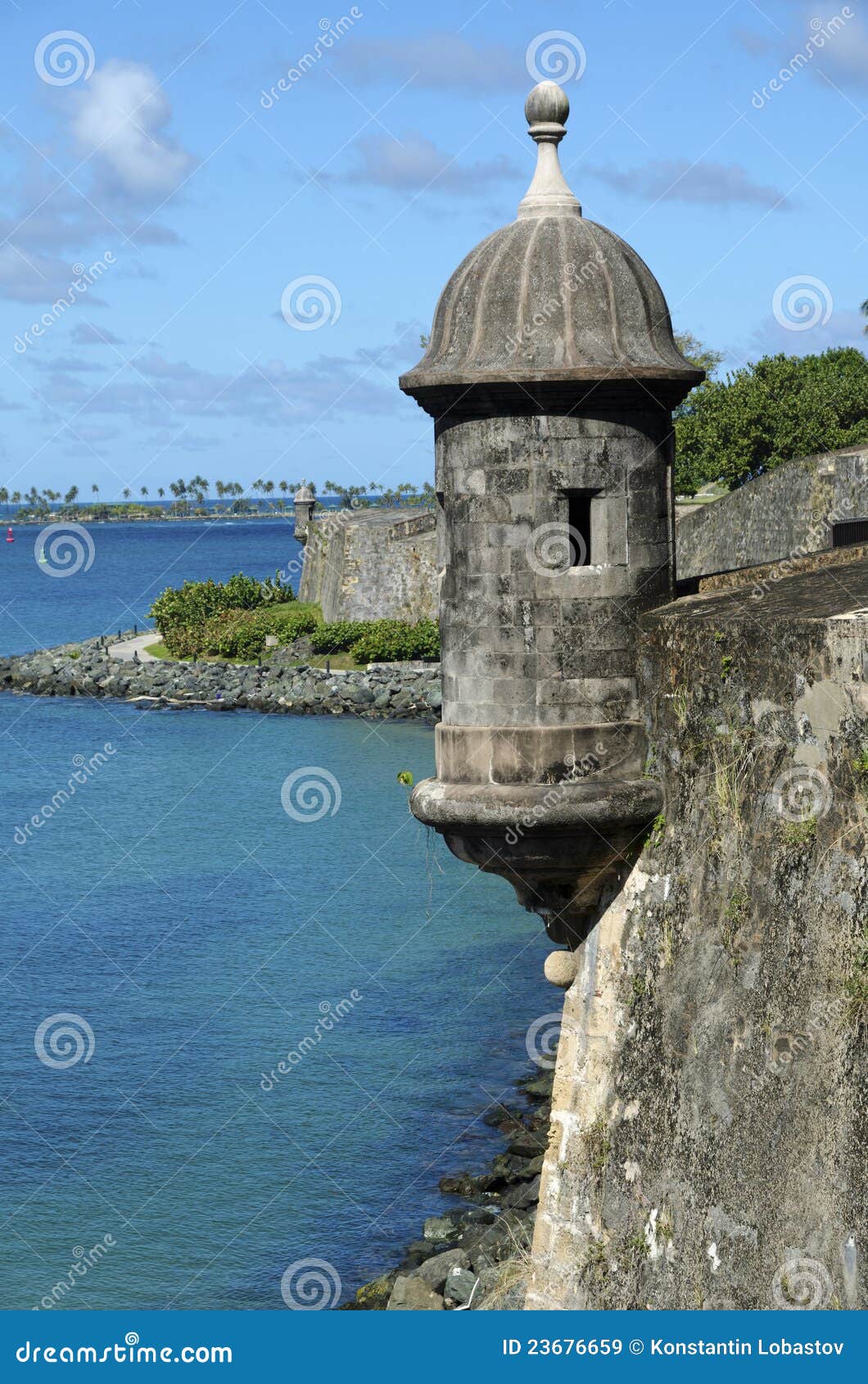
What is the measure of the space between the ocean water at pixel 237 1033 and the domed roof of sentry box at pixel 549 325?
1037cm

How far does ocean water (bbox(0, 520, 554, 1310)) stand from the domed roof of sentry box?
1037 centimetres

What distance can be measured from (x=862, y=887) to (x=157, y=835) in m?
30.9

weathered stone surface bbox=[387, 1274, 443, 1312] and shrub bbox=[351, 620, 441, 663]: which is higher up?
shrub bbox=[351, 620, 441, 663]

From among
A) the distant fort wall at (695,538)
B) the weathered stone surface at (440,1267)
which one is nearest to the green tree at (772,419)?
the distant fort wall at (695,538)

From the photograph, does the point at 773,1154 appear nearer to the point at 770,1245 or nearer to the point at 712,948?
the point at 770,1245

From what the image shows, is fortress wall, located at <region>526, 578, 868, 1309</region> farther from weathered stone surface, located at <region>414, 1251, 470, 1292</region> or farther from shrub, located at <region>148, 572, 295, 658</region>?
shrub, located at <region>148, 572, 295, 658</region>

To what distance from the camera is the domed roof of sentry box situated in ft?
35.3

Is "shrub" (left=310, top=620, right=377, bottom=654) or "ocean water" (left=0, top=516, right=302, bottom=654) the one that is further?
"ocean water" (left=0, top=516, right=302, bottom=654)

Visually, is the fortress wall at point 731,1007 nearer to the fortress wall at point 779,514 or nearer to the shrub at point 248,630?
the fortress wall at point 779,514

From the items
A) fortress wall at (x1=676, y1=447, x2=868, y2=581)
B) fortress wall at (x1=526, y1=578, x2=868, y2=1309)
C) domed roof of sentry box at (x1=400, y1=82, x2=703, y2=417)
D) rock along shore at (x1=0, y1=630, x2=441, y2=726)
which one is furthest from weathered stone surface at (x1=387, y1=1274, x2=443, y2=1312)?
rock along shore at (x1=0, y1=630, x2=441, y2=726)

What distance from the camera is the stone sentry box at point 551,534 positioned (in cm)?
1084

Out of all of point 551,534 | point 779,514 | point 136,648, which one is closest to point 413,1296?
point 551,534

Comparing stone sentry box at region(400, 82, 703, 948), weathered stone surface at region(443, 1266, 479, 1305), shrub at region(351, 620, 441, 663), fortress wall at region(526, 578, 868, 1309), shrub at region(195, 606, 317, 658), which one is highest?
shrub at region(195, 606, 317, 658)

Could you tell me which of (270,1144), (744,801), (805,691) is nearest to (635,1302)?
(744,801)
